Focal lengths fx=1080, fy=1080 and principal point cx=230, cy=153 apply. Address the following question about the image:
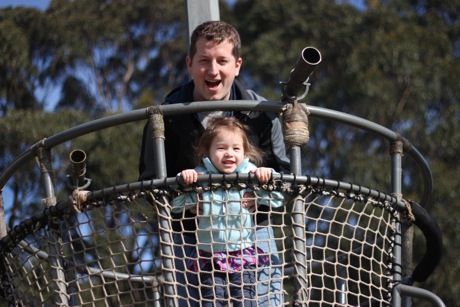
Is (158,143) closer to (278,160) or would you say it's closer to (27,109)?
(278,160)

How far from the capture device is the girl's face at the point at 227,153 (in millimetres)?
4059

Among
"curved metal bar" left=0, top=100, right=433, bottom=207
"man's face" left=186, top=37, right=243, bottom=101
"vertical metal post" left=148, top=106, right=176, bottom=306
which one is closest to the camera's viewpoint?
"vertical metal post" left=148, top=106, right=176, bottom=306

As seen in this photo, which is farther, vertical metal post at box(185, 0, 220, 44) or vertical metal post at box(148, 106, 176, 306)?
vertical metal post at box(185, 0, 220, 44)

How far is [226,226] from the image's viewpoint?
3.91 metres

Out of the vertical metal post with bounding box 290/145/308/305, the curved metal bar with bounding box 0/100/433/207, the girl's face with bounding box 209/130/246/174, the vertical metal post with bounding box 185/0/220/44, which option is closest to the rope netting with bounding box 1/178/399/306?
the vertical metal post with bounding box 290/145/308/305

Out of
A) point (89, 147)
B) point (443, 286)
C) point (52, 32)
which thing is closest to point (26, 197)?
point (89, 147)

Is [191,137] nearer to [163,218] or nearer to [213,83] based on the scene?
[213,83]

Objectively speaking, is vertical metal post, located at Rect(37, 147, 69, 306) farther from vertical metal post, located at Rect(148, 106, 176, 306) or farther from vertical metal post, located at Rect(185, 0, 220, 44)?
vertical metal post, located at Rect(185, 0, 220, 44)

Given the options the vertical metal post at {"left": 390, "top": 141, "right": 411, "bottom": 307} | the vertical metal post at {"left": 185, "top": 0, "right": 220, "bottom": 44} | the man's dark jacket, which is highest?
the vertical metal post at {"left": 185, "top": 0, "right": 220, "bottom": 44}

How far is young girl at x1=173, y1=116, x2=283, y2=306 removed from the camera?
389 cm

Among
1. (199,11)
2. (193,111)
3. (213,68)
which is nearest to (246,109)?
(193,111)

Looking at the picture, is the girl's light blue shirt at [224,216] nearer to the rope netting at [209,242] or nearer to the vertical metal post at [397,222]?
the rope netting at [209,242]

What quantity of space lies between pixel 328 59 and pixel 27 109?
6006 mm

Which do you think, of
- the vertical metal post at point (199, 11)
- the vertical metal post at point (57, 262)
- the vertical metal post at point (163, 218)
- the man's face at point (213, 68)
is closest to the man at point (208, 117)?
the man's face at point (213, 68)
